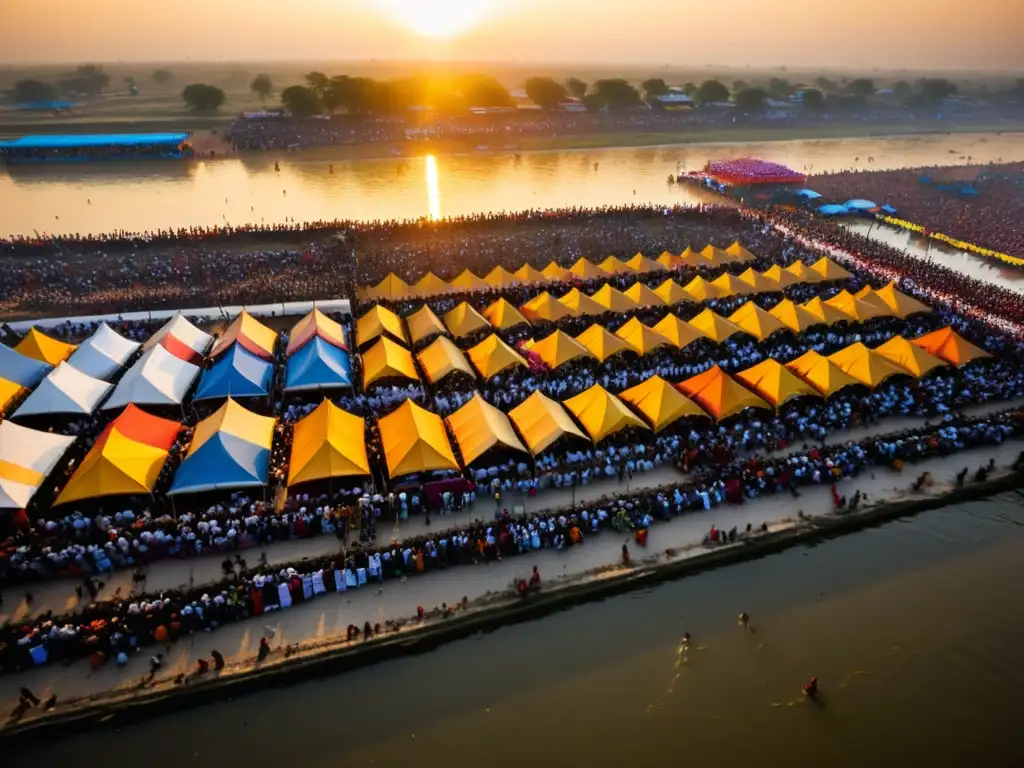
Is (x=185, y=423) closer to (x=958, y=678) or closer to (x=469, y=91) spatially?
(x=958, y=678)

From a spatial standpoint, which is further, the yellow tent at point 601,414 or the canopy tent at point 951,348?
the canopy tent at point 951,348

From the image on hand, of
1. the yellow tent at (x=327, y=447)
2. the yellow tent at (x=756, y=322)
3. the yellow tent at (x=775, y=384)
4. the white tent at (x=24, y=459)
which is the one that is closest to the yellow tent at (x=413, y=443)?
the yellow tent at (x=327, y=447)

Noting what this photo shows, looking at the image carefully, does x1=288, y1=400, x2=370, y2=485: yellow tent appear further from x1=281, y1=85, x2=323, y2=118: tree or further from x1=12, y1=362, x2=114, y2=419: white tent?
x1=281, y1=85, x2=323, y2=118: tree

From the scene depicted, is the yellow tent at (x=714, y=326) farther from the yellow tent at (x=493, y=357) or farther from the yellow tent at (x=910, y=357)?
the yellow tent at (x=493, y=357)

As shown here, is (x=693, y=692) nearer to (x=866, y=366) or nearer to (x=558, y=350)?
(x=558, y=350)

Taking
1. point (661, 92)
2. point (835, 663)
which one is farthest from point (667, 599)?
point (661, 92)

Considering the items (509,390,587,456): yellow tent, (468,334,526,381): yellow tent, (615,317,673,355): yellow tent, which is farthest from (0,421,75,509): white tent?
(615,317,673,355): yellow tent

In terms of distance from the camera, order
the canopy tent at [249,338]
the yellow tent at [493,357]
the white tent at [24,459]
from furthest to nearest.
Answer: the canopy tent at [249,338] < the yellow tent at [493,357] < the white tent at [24,459]
